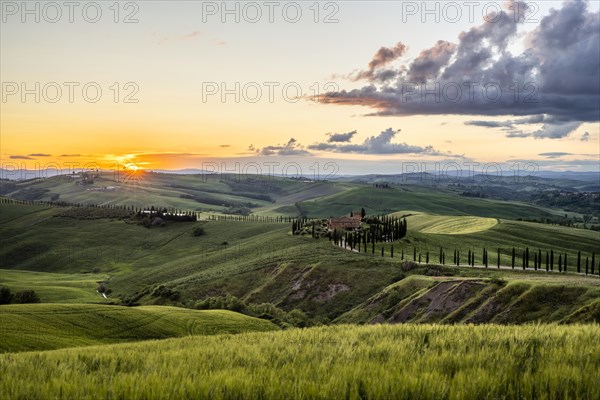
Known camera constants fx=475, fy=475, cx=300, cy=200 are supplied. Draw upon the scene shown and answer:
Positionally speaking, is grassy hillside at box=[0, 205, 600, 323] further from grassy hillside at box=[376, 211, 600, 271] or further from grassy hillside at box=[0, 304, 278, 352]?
grassy hillside at box=[0, 304, 278, 352]

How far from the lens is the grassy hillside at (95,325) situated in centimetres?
3862

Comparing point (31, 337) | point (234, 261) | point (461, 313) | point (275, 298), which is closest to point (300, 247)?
point (234, 261)

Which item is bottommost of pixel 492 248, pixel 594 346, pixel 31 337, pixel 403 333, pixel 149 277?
pixel 149 277

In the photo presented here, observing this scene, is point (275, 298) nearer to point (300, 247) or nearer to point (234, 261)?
point (300, 247)

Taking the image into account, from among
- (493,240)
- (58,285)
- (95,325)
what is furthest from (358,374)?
(493,240)

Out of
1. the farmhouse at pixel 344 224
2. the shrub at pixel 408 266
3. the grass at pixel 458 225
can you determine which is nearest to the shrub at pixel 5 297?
the shrub at pixel 408 266

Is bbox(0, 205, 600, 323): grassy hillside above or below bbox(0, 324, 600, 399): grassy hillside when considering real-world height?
below

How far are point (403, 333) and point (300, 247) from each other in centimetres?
11984

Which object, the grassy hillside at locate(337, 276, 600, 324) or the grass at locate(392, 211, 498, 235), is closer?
the grassy hillside at locate(337, 276, 600, 324)

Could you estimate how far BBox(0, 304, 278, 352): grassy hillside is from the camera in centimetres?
3862

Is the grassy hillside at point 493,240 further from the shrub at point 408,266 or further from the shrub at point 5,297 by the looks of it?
the shrub at point 5,297

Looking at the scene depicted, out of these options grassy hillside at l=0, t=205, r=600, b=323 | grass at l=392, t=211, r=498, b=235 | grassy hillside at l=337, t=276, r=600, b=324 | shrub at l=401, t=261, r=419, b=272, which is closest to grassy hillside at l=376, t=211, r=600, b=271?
grass at l=392, t=211, r=498, b=235

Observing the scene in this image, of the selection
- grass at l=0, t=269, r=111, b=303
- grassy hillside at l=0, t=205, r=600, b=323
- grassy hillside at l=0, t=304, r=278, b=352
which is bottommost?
grass at l=0, t=269, r=111, b=303

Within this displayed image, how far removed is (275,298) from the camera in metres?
99.4
